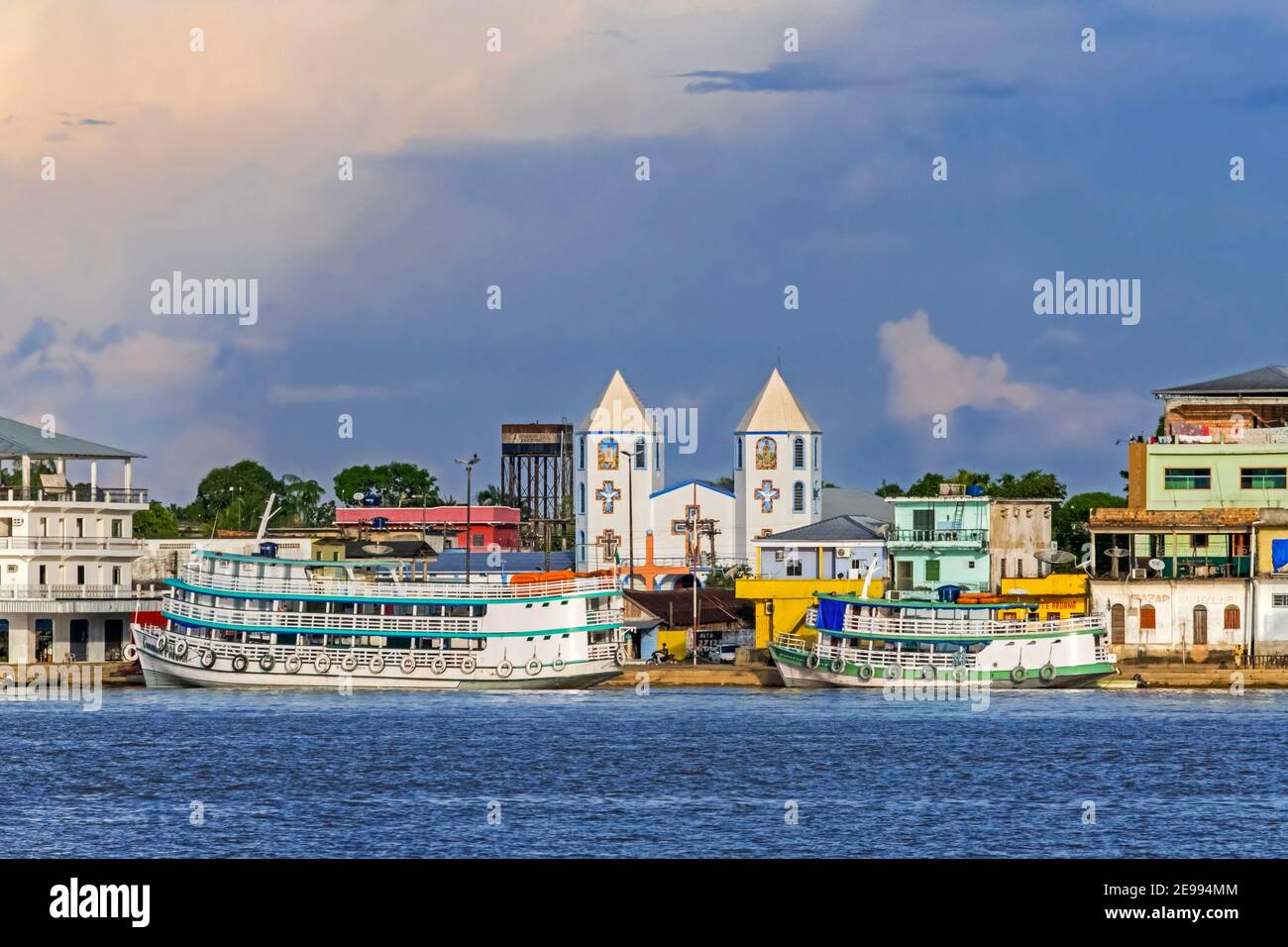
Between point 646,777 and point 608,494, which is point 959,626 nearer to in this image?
point 646,777

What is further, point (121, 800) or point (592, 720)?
point (592, 720)

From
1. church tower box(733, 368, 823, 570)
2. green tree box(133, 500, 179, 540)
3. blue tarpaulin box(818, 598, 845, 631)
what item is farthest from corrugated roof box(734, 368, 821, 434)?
blue tarpaulin box(818, 598, 845, 631)

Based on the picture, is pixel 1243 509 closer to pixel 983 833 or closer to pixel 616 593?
pixel 616 593

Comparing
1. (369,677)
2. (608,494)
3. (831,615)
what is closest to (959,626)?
(831,615)

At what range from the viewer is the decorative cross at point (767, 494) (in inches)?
5615

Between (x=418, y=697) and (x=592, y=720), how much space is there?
10730 millimetres

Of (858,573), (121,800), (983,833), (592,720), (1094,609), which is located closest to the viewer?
(983,833)

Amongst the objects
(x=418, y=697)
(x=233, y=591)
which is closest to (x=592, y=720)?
(x=418, y=697)

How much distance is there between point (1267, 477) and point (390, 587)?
31985 mm

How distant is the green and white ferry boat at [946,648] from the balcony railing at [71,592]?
24785 millimetres

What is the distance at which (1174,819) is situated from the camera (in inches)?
1569

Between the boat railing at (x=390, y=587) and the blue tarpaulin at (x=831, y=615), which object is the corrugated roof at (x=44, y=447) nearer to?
the boat railing at (x=390, y=587)

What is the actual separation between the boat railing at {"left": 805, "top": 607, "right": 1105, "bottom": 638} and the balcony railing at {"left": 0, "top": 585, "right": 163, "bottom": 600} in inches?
1035

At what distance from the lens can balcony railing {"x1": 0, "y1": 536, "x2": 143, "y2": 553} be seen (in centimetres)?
7781
